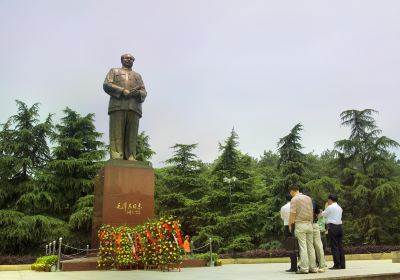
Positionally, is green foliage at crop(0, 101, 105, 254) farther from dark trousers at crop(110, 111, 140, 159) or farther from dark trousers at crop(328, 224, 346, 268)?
dark trousers at crop(328, 224, 346, 268)

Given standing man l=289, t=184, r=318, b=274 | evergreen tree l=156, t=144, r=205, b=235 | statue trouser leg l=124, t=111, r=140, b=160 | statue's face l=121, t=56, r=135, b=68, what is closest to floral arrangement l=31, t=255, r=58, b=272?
statue trouser leg l=124, t=111, r=140, b=160

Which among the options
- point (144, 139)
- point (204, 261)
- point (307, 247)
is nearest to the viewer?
point (307, 247)

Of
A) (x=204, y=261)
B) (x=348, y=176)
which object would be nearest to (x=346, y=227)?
(x=348, y=176)

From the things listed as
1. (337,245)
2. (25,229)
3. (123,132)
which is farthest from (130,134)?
(25,229)

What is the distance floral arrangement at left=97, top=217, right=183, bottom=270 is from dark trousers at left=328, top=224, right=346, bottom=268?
8.93 feet

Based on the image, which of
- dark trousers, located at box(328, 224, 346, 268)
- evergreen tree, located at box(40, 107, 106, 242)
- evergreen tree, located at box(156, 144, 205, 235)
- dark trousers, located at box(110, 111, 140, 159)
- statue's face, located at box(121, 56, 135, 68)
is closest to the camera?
dark trousers, located at box(328, 224, 346, 268)

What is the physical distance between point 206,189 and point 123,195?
13096mm

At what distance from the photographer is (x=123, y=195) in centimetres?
927

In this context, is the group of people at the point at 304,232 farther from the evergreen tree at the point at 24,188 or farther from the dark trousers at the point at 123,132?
the evergreen tree at the point at 24,188

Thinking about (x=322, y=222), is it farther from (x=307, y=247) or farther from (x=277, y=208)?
(x=277, y=208)

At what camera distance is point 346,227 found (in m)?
18.2

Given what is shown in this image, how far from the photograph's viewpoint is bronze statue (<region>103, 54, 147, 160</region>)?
33.3ft

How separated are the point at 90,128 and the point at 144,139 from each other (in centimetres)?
483

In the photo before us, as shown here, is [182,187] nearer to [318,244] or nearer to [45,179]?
[45,179]
